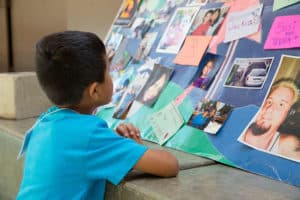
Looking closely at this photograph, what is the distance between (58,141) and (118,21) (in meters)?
1.14

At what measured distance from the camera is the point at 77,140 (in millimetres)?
986

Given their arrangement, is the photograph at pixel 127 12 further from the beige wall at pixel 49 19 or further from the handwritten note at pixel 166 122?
the beige wall at pixel 49 19

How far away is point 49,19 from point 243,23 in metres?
2.99

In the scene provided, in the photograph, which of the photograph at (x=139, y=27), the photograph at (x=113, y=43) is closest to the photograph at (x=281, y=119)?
the photograph at (x=139, y=27)

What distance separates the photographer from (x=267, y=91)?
1197 mm

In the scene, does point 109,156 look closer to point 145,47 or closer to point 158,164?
point 158,164

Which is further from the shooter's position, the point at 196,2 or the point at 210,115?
the point at 196,2

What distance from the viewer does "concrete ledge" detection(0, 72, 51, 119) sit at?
6.23 feet

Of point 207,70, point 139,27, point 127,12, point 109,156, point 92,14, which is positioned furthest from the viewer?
point 92,14

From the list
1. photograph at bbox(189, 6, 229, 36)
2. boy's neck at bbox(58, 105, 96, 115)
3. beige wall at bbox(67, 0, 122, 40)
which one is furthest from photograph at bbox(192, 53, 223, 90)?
beige wall at bbox(67, 0, 122, 40)

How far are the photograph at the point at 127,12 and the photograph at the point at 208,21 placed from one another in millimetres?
473

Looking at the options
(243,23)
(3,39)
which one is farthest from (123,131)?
(3,39)

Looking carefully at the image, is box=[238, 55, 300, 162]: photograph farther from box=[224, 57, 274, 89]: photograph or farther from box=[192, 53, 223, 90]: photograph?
box=[192, 53, 223, 90]: photograph

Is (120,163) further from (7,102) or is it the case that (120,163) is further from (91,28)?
(91,28)
